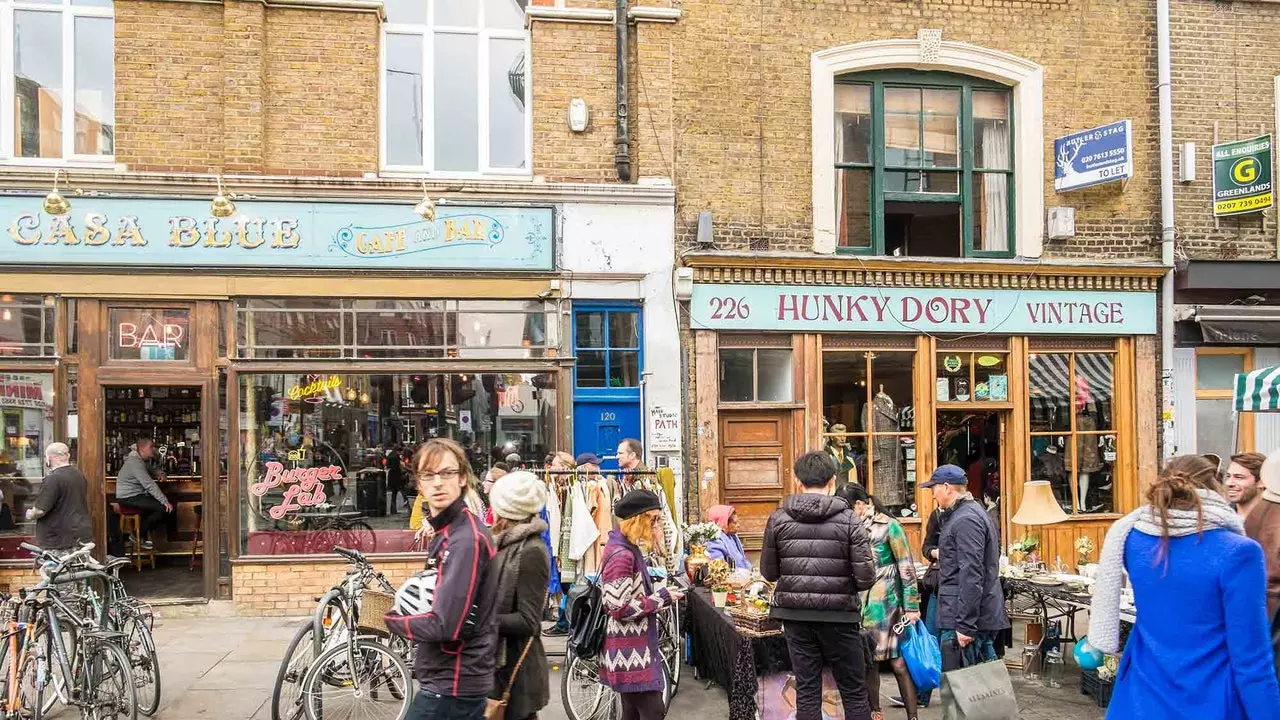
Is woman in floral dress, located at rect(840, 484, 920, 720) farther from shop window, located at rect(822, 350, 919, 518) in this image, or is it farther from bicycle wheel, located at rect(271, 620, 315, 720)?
shop window, located at rect(822, 350, 919, 518)

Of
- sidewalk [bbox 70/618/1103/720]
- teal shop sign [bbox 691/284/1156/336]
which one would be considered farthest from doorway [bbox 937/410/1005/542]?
sidewalk [bbox 70/618/1103/720]

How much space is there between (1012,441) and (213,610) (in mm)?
9829

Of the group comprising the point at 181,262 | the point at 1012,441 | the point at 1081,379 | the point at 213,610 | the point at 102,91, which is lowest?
the point at 213,610

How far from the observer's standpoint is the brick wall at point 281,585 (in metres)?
10.5

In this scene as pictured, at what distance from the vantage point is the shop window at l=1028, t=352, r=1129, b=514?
40.9 ft

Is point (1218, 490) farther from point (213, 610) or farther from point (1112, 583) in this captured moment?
point (213, 610)

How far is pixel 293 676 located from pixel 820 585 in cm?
364

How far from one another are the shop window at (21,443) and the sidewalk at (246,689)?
2.29 meters

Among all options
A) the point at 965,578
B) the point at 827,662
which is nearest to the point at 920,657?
the point at 965,578

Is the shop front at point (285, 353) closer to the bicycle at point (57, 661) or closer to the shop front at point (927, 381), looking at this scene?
the shop front at point (927, 381)

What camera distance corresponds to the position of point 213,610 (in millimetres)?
10422

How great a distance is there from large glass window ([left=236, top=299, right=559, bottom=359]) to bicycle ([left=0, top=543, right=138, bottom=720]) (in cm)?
440

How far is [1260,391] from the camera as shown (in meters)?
9.32

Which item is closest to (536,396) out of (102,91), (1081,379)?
(102,91)
